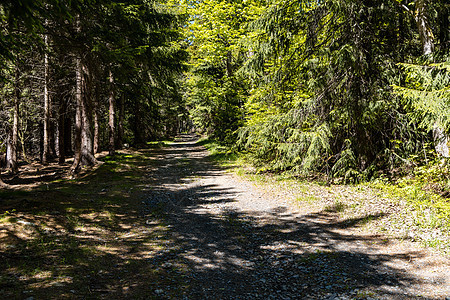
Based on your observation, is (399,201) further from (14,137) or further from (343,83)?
(14,137)

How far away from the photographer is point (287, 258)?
561 centimetres

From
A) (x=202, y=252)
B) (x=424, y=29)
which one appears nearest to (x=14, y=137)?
(x=202, y=252)

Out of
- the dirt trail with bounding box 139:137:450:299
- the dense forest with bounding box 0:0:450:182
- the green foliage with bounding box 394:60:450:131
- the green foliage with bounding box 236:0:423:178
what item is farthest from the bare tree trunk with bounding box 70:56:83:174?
the green foliage with bounding box 394:60:450:131

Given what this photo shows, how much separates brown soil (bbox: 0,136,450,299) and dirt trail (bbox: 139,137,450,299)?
0.02 m

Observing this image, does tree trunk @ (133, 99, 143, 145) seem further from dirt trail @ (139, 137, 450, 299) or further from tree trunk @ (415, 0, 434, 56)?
tree trunk @ (415, 0, 434, 56)

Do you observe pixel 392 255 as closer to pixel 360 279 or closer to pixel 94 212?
pixel 360 279

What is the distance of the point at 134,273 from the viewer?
4.86 meters

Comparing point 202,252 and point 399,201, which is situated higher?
point 399,201

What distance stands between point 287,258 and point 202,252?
179cm

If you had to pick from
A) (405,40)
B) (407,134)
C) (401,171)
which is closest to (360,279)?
(401,171)

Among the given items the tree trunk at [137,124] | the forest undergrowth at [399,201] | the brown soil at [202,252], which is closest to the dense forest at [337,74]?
the forest undergrowth at [399,201]

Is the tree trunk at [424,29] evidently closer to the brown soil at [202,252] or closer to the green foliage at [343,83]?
the green foliage at [343,83]

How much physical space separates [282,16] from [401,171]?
760cm

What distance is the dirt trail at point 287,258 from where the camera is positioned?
14.4 feet
